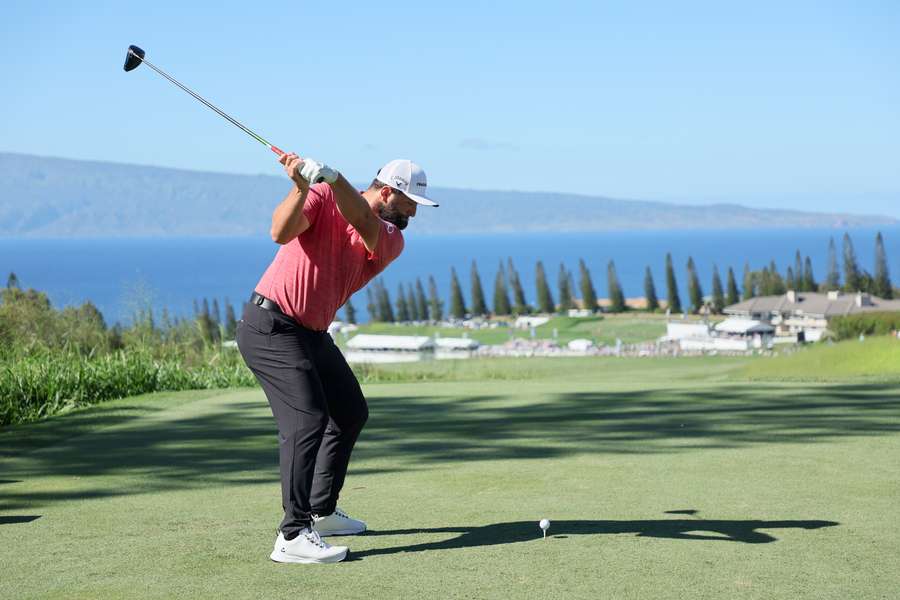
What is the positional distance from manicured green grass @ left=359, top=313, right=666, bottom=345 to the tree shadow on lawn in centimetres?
9868

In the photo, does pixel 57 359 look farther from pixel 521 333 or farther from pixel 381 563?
pixel 521 333

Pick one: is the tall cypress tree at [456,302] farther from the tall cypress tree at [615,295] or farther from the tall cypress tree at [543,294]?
the tall cypress tree at [615,295]

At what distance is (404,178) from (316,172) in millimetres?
596

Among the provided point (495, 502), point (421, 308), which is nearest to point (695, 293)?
point (421, 308)

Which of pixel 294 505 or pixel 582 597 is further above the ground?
pixel 294 505

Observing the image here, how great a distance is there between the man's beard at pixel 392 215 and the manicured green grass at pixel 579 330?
343ft

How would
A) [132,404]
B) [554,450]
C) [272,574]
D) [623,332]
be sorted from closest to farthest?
[272,574]
[554,450]
[132,404]
[623,332]

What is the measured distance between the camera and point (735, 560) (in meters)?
4.61

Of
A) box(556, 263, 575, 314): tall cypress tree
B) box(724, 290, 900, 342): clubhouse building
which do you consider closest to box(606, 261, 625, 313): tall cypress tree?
box(556, 263, 575, 314): tall cypress tree

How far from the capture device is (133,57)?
6199mm

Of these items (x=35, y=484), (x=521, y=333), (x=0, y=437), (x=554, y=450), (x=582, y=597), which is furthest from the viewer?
(x=521, y=333)

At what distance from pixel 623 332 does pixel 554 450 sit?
112 m

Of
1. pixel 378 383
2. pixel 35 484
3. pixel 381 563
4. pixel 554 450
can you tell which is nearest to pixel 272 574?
pixel 381 563

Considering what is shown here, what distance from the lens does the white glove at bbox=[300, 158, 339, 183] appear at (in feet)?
14.6
